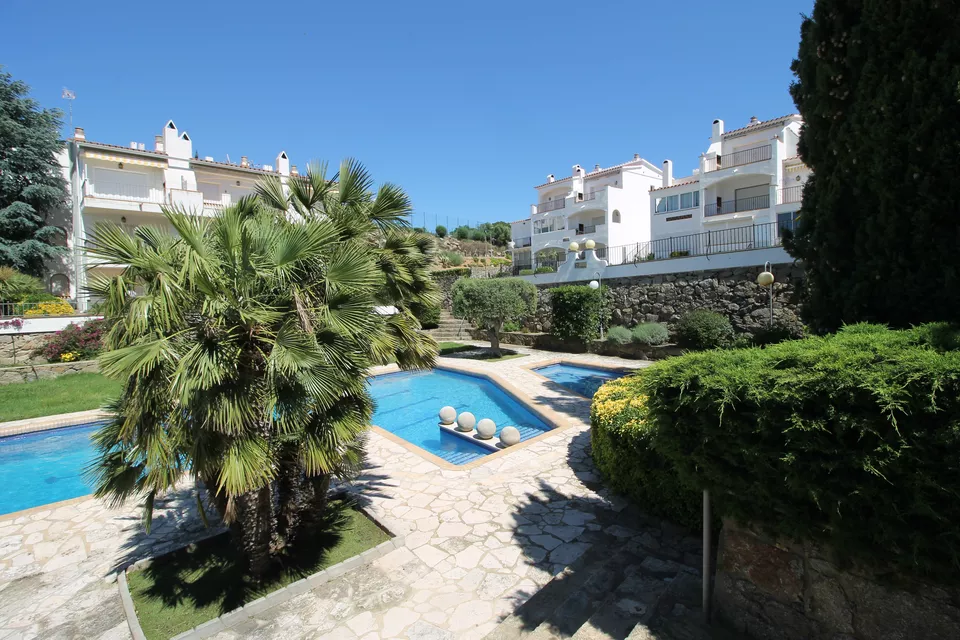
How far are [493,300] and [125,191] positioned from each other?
22.4m

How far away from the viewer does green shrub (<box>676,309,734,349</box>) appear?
52.2 ft

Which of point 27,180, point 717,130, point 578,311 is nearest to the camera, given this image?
point 578,311

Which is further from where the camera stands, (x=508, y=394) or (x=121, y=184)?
(x=121, y=184)

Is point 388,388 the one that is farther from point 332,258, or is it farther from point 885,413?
point 885,413

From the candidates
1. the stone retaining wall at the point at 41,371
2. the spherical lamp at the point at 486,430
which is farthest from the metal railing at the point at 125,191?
the spherical lamp at the point at 486,430

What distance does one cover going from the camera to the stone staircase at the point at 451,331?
25.5 metres

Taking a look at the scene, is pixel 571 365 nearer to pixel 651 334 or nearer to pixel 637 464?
pixel 651 334

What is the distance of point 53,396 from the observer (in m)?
12.7

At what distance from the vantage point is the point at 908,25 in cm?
471

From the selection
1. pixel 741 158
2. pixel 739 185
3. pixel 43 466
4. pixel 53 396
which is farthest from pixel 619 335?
pixel 53 396

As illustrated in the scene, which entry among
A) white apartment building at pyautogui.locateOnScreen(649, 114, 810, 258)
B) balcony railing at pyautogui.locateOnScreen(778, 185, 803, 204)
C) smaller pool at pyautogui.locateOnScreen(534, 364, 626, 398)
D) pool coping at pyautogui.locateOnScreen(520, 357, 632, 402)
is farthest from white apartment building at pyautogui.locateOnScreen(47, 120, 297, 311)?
balcony railing at pyautogui.locateOnScreen(778, 185, 803, 204)

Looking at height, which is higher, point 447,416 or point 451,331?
point 451,331

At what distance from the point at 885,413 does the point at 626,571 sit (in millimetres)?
2813

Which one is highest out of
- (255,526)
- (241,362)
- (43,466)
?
(241,362)
